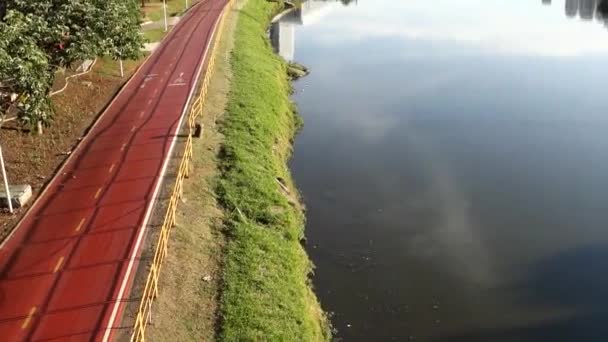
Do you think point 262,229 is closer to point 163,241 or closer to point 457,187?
point 163,241

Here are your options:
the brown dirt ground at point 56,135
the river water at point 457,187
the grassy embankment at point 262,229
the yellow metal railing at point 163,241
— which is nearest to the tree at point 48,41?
the brown dirt ground at point 56,135

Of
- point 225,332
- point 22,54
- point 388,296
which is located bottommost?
point 388,296

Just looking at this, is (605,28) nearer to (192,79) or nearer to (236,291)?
(192,79)

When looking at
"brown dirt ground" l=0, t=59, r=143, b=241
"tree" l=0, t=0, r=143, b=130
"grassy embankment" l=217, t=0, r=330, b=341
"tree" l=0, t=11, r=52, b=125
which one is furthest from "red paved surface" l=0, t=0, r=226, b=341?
"tree" l=0, t=11, r=52, b=125

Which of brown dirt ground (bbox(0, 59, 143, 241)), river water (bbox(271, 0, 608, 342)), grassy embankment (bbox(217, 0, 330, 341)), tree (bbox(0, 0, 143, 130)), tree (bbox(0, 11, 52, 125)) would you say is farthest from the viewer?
brown dirt ground (bbox(0, 59, 143, 241))

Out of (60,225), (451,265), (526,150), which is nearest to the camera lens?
(60,225)

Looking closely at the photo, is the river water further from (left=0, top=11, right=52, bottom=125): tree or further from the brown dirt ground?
(left=0, top=11, right=52, bottom=125): tree

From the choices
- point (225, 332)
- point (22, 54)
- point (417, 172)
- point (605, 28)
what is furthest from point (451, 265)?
point (605, 28)
